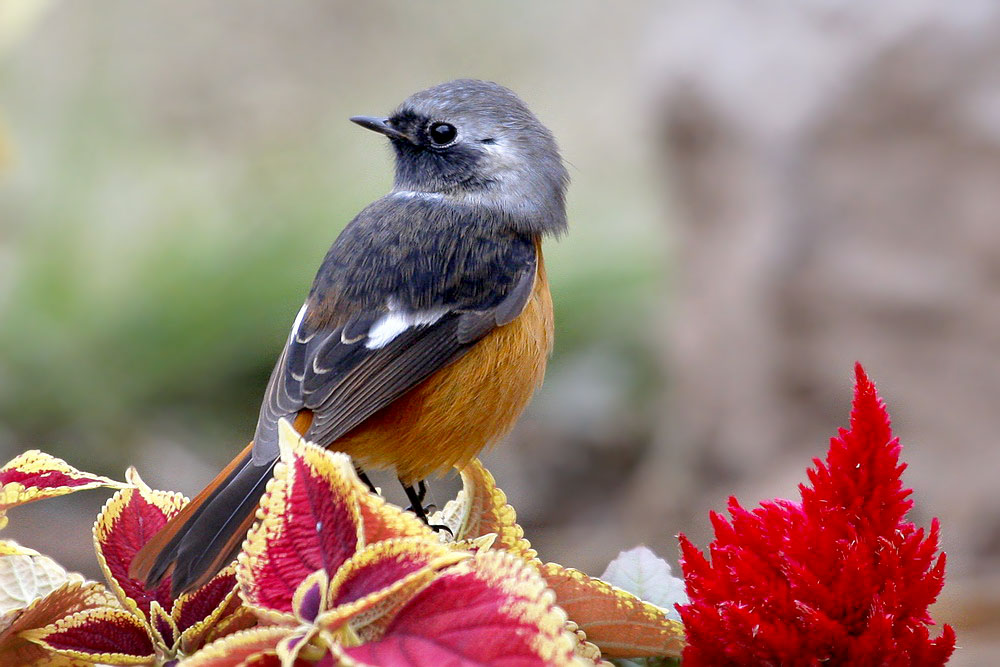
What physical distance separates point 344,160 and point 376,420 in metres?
5.96

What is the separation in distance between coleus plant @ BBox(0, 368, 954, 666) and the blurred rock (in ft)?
12.7

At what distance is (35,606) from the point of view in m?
1.38

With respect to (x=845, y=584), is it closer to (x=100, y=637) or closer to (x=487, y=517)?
(x=487, y=517)

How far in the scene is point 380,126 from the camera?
2951 millimetres

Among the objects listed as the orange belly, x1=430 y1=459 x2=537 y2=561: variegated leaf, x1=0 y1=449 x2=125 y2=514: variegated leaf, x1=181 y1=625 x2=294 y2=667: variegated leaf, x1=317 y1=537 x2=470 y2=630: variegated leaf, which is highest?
the orange belly

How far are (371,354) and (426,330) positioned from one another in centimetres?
13

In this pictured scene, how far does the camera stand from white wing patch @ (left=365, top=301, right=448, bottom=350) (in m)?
2.64

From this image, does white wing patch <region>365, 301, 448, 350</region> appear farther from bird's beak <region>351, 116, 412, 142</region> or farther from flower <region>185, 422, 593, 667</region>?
flower <region>185, 422, 593, 667</region>

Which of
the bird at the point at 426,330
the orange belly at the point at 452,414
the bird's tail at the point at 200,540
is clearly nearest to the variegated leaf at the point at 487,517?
the bird's tail at the point at 200,540

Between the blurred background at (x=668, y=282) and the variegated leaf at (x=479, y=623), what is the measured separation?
3058 mm

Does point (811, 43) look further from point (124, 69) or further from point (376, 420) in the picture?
point (124, 69)

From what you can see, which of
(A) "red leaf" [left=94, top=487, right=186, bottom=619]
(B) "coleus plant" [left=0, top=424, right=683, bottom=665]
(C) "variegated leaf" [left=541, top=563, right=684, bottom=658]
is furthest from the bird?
(C) "variegated leaf" [left=541, top=563, right=684, bottom=658]

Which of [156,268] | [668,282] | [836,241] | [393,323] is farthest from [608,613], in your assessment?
[156,268]

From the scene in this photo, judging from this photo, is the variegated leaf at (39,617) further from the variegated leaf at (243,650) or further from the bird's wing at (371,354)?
the bird's wing at (371,354)
